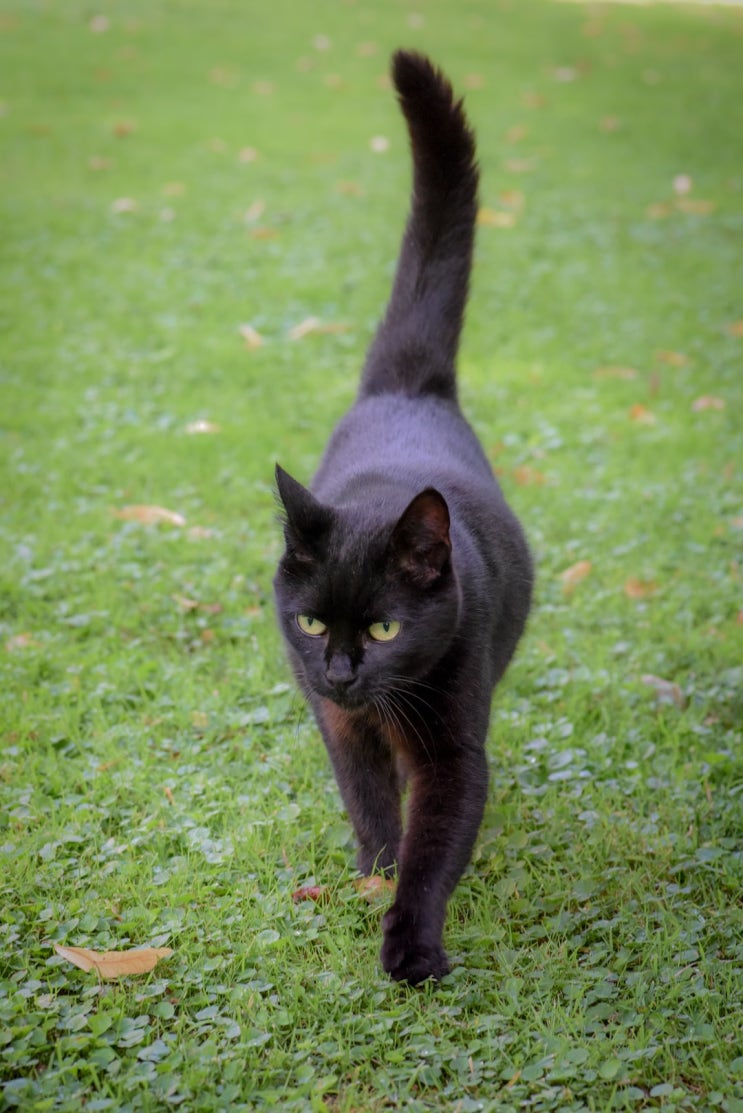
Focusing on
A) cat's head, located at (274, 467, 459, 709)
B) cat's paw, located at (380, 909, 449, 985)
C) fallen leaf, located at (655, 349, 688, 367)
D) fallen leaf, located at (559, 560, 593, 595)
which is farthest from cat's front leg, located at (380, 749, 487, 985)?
fallen leaf, located at (655, 349, 688, 367)

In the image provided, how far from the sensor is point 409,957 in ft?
8.04

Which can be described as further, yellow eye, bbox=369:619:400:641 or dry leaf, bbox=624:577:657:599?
dry leaf, bbox=624:577:657:599

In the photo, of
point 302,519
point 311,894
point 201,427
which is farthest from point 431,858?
point 201,427

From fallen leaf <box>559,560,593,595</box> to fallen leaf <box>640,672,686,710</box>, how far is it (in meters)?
0.69

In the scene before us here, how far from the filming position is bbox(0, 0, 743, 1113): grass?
231cm

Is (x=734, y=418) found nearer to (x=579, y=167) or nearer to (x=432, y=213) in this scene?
(x=432, y=213)

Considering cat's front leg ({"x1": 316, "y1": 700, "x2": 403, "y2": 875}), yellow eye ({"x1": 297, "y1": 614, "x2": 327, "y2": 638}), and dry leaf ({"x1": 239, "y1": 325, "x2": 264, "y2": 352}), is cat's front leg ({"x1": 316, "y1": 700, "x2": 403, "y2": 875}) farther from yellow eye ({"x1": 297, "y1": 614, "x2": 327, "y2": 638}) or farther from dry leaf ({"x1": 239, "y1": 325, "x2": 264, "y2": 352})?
dry leaf ({"x1": 239, "y1": 325, "x2": 264, "y2": 352})

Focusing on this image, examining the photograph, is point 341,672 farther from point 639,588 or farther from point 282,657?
point 639,588

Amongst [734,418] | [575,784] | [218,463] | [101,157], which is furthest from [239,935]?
[101,157]

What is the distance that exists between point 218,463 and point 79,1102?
347 cm

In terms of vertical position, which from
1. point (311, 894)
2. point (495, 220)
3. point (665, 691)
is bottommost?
point (495, 220)

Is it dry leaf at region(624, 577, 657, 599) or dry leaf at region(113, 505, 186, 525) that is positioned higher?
dry leaf at region(624, 577, 657, 599)

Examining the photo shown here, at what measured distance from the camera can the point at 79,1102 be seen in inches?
83.5

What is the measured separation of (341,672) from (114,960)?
30.9 inches
